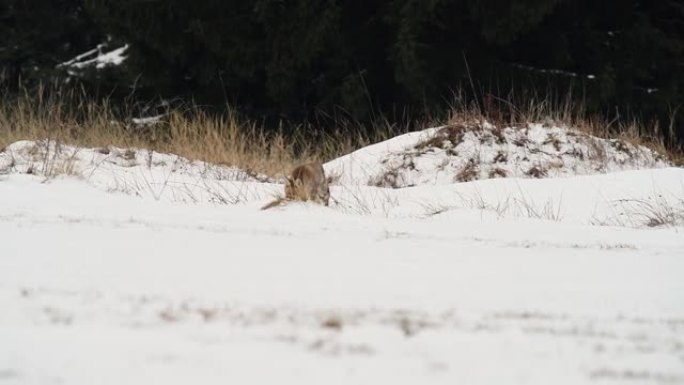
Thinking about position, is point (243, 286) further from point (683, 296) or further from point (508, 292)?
point (683, 296)

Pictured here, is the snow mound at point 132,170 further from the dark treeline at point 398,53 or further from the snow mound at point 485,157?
the dark treeline at point 398,53

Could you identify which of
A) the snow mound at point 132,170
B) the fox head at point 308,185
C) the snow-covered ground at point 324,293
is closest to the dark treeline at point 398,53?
the snow mound at point 132,170

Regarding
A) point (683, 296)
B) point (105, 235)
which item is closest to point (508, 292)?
point (683, 296)

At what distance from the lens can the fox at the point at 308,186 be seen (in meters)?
4.71

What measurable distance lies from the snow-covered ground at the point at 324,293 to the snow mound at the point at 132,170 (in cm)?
28

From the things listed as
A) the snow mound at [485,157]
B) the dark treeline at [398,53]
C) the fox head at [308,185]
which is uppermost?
the dark treeline at [398,53]

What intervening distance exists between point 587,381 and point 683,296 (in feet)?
3.93

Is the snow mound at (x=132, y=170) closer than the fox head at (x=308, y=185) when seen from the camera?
No

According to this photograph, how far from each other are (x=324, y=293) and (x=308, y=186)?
2619 mm

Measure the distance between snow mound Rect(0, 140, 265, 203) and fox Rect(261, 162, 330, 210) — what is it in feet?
1.69

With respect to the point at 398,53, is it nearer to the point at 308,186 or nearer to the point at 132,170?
the point at 132,170

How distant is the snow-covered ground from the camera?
4.90 ft

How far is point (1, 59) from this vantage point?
653 inches

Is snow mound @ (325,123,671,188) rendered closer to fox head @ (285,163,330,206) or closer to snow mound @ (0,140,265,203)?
snow mound @ (0,140,265,203)
